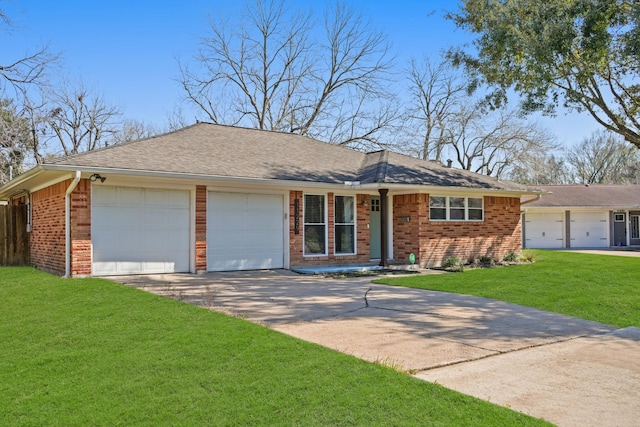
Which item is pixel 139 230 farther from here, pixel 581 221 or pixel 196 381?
pixel 581 221

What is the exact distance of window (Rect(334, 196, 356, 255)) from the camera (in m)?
15.2

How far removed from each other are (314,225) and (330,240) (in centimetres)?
69

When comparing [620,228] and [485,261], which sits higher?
[620,228]

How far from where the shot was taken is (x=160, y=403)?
4.21 metres

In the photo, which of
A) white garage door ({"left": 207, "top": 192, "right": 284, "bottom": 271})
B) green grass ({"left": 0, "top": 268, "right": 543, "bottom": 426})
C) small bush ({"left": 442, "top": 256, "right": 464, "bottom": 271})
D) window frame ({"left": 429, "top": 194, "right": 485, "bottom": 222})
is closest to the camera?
green grass ({"left": 0, "top": 268, "right": 543, "bottom": 426})

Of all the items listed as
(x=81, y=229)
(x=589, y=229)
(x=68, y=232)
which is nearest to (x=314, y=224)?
(x=81, y=229)

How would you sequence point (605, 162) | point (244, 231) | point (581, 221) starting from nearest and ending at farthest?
point (244, 231) → point (581, 221) → point (605, 162)

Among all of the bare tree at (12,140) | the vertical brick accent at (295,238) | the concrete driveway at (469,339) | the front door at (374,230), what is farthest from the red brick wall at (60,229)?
the bare tree at (12,140)

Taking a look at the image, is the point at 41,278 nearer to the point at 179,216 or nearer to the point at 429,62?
the point at 179,216

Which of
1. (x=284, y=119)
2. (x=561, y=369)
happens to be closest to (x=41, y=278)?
(x=561, y=369)

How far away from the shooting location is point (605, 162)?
51594mm

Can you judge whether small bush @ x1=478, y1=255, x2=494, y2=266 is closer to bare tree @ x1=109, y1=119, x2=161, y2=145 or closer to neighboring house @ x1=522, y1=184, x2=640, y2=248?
neighboring house @ x1=522, y1=184, x2=640, y2=248

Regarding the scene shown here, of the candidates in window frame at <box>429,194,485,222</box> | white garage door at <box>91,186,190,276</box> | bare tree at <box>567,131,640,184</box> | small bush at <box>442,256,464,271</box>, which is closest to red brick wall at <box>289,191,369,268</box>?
window frame at <box>429,194,485,222</box>

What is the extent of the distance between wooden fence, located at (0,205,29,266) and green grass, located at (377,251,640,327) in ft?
37.0
